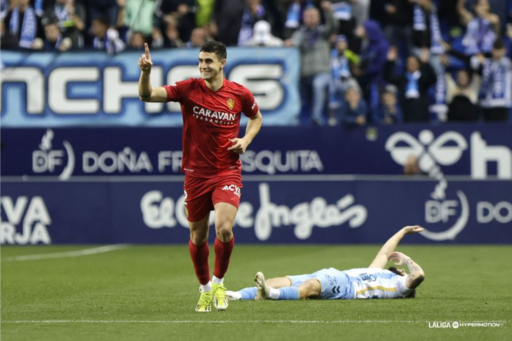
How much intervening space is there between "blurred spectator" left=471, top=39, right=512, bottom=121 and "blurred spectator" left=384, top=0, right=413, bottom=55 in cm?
167

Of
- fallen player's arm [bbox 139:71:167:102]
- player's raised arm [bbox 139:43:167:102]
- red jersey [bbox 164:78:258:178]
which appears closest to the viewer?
player's raised arm [bbox 139:43:167:102]

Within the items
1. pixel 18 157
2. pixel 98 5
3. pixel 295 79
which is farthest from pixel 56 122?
pixel 295 79

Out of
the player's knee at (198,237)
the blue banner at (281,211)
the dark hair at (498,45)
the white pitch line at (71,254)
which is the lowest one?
the white pitch line at (71,254)

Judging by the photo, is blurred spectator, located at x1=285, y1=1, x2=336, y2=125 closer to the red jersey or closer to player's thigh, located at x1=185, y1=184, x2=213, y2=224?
the red jersey

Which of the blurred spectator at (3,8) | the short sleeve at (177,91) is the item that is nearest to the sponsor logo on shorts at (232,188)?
the short sleeve at (177,91)

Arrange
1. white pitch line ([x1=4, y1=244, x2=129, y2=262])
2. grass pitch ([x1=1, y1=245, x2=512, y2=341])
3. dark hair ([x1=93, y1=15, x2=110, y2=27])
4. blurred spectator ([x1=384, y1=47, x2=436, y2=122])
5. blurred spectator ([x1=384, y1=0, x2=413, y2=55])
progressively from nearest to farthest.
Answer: grass pitch ([x1=1, y1=245, x2=512, y2=341]) < white pitch line ([x1=4, y1=244, x2=129, y2=262]) < blurred spectator ([x1=384, y1=47, x2=436, y2=122]) < dark hair ([x1=93, y1=15, x2=110, y2=27]) < blurred spectator ([x1=384, y1=0, x2=413, y2=55])

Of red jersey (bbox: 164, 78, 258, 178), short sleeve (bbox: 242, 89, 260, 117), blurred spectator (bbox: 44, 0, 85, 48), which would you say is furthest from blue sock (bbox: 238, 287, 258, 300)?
blurred spectator (bbox: 44, 0, 85, 48)

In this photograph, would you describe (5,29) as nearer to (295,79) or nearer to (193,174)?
(295,79)

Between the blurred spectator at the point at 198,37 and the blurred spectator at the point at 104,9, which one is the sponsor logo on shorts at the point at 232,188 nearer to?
the blurred spectator at the point at 198,37

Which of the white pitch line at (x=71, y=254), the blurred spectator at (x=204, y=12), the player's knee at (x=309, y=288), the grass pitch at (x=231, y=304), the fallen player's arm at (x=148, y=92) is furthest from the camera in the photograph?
the blurred spectator at (x=204, y=12)

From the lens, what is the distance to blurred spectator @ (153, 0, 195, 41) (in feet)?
67.9

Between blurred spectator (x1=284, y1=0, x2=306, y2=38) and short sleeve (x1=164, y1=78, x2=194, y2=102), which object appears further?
blurred spectator (x1=284, y1=0, x2=306, y2=38)

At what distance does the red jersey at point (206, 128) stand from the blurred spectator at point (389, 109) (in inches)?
391

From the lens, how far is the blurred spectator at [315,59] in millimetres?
19344
